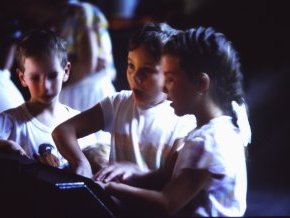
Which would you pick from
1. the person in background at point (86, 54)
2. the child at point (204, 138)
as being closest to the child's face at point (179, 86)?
the child at point (204, 138)

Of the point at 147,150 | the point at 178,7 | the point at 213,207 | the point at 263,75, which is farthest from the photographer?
the point at 178,7

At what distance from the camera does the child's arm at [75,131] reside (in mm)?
1260

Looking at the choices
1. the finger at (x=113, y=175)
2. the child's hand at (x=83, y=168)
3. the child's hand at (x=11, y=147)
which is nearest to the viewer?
the finger at (x=113, y=175)

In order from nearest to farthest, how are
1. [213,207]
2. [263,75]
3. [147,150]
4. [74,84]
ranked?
[213,207] → [147,150] → [74,84] → [263,75]

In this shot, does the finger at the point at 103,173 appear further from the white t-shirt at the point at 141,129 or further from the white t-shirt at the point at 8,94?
the white t-shirt at the point at 8,94

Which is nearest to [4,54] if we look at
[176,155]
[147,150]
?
[147,150]

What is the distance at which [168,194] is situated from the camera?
990 millimetres

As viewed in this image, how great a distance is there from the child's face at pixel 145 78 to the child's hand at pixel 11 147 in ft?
1.19

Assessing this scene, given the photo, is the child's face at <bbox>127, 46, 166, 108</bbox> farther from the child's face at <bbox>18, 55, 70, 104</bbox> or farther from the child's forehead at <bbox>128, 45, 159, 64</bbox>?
the child's face at <bbox>18, 55, 70, 104</bbox>

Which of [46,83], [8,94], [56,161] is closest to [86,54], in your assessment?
[8,94]

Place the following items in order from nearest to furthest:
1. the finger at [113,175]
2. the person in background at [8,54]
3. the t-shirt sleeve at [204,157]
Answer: the t-shirt sleeve at [204,157], the finger at [113,175], the person in background at [8,54]

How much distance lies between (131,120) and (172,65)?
243 millimetres

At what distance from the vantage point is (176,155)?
3.62ft

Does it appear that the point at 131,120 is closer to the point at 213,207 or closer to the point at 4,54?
the point at 213,207
